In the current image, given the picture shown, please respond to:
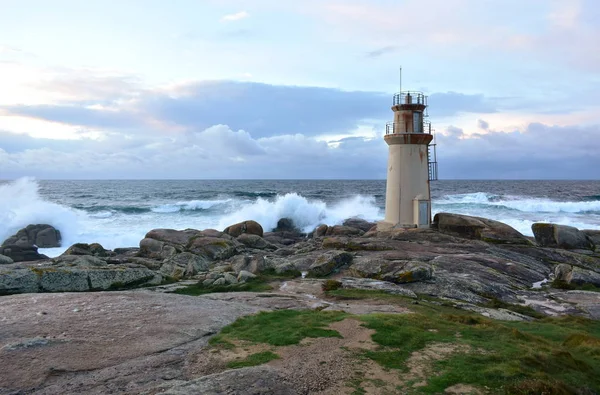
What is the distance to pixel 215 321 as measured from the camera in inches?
406

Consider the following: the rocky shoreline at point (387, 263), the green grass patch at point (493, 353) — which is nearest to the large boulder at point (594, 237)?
the rocky shoreline at point (387, 263)

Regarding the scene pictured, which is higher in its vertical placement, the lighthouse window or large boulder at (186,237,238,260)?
the lighthouse window

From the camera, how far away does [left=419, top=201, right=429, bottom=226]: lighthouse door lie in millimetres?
26125

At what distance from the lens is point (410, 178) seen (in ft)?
86.4

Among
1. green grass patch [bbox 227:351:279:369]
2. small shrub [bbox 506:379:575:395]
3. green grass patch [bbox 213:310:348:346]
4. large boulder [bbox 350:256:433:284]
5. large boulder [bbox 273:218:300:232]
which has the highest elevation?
green grass patch [bbox 227:351:279:369]

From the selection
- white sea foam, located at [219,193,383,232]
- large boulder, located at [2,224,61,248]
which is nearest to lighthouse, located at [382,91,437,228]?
white sea foam, located at [219,193,383,232]

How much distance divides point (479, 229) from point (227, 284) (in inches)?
645

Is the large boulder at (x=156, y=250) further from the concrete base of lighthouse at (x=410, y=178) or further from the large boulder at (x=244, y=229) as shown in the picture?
the concrete base of lighthouse at (x=410, y=178)

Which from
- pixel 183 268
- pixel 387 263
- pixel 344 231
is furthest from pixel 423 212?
pixel 183 268

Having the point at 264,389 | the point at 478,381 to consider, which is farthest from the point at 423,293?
the point at 264,389

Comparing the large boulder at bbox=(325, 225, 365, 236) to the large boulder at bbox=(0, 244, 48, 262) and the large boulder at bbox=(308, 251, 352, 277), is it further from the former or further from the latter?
→ the large boulder at bbox=(0, 244, 48, 262)

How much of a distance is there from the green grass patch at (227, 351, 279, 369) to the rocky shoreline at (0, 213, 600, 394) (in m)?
0.64

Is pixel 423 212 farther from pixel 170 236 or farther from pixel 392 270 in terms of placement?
pixel 170 236

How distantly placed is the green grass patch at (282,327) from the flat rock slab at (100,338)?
0.50 meters
